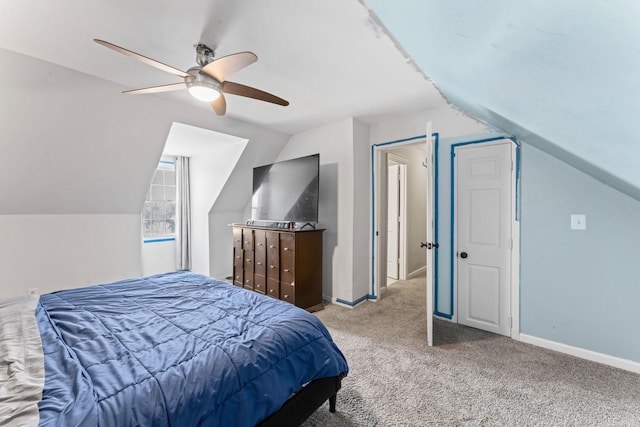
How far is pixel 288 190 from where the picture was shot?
147 inches

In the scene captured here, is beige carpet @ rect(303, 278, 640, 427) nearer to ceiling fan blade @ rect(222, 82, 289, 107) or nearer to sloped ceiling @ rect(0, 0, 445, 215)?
ceiling fan blade @ rect(222, 82, 289, 107)

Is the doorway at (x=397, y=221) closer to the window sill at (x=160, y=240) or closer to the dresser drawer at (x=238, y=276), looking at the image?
the dresser drawer at (x=238, y=276)

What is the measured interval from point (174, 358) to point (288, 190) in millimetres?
2739

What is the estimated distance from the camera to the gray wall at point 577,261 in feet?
7.14

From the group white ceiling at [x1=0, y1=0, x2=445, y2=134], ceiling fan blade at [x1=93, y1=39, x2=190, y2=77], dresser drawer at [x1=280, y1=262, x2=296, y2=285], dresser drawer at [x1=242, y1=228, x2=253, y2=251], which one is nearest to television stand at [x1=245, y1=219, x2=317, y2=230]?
dresser drawer at [x1=242, y1=228, x2=253, y2=251]

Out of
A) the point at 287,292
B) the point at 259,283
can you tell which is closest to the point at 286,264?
the point at 287,292

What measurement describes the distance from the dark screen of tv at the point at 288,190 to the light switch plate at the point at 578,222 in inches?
97.3

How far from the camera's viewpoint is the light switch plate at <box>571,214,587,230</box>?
91.3 inches

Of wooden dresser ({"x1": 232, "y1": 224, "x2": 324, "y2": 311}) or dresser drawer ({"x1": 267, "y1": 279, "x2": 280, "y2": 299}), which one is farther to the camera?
dresser drawer ({"x1": 267, "y1": 279, "x2": 280, "y2": 299})

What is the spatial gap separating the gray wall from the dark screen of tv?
2204mm

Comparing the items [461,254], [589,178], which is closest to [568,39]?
[589,178]

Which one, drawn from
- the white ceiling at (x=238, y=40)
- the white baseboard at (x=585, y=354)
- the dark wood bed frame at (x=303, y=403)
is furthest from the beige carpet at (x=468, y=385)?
the white ceiling at (x=238, y=40)

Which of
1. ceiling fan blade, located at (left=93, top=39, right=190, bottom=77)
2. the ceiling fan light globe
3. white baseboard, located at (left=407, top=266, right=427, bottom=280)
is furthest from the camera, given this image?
white baseboard, located at (left=407, top=266, right=427, bottom=280)

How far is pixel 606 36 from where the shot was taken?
572 millimetres
